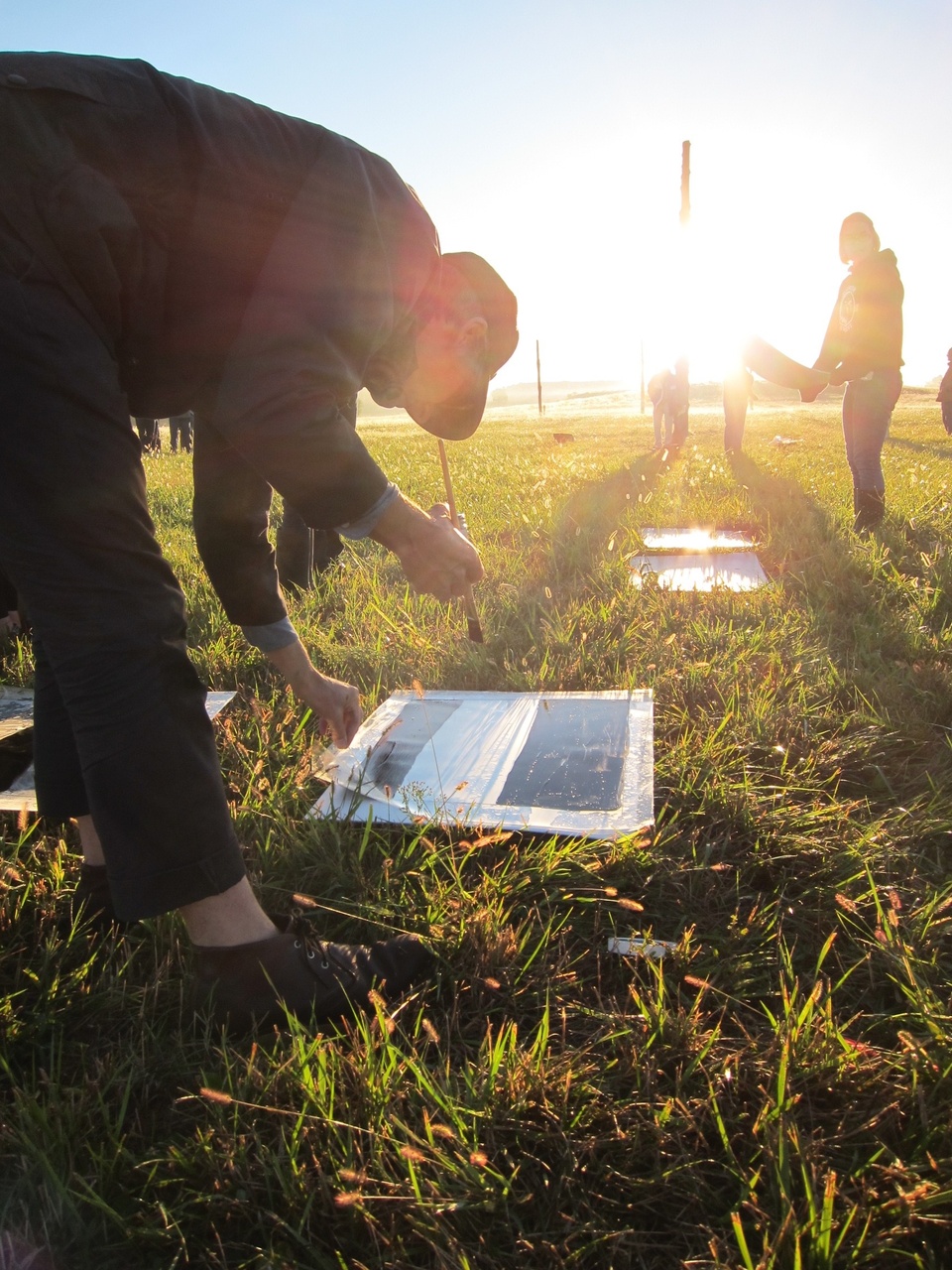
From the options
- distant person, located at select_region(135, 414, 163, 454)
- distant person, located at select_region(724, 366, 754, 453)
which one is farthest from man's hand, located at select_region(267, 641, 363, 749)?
distant person, located at select_region(135, 414, 163, 454)

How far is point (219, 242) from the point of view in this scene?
1120mm

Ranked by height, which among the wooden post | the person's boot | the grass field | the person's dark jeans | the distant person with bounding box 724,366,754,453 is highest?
the wooden post

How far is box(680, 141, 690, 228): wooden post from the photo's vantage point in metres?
13.6

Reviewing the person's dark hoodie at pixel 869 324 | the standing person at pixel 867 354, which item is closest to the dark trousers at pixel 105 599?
the standing person at pixel 867 354

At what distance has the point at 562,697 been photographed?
223cm

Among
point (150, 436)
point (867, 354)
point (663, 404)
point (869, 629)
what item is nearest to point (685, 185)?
point (663, 404)

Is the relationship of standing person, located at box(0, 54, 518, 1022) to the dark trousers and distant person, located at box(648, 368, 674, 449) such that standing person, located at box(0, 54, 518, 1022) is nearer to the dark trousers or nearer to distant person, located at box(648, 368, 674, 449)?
the dark trousers

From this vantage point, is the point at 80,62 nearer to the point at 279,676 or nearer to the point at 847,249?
the point at 279,676

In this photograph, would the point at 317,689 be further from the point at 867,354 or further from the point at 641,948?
the point at 867,354

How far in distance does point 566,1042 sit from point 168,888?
64 centimetres

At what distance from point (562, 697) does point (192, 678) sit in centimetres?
129

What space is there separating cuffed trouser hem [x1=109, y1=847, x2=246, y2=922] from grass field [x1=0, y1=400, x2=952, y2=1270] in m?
0.25

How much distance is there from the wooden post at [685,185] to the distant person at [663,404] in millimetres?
4365

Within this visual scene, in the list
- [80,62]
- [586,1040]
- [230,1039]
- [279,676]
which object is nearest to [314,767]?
[279,676]
